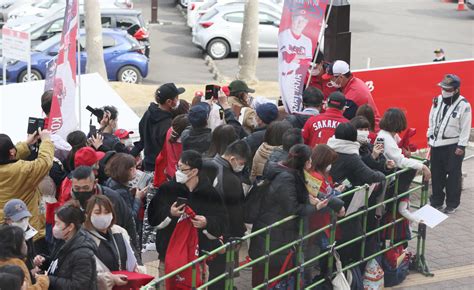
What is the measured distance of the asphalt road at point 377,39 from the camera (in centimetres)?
2680

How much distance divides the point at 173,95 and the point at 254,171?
1.36 metres

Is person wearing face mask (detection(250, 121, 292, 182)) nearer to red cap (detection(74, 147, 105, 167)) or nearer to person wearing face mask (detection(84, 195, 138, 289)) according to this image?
red cap (detection(74, 147, 105, 167))

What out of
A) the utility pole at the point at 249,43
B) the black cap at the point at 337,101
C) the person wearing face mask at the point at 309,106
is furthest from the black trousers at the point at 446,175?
the utility pole at the point at 249,43

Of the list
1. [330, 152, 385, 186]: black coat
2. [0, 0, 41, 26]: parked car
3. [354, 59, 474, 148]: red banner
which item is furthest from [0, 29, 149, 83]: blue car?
[330, 152, 385, 186]: black coat

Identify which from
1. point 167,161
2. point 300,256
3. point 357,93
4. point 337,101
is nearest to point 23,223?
point 300,256

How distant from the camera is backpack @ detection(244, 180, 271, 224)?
885 cm

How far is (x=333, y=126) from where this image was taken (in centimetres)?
1022

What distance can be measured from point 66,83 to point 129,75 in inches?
528

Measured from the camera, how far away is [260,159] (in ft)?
32.0

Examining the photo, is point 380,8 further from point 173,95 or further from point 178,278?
point 178,278

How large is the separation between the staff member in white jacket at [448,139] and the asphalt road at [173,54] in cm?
1232

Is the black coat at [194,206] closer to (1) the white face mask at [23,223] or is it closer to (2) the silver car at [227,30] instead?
(1) the white face mask at [23,223]

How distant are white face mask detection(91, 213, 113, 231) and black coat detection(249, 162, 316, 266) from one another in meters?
1.77

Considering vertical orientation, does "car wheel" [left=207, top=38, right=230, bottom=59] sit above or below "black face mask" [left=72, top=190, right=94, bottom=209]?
below
